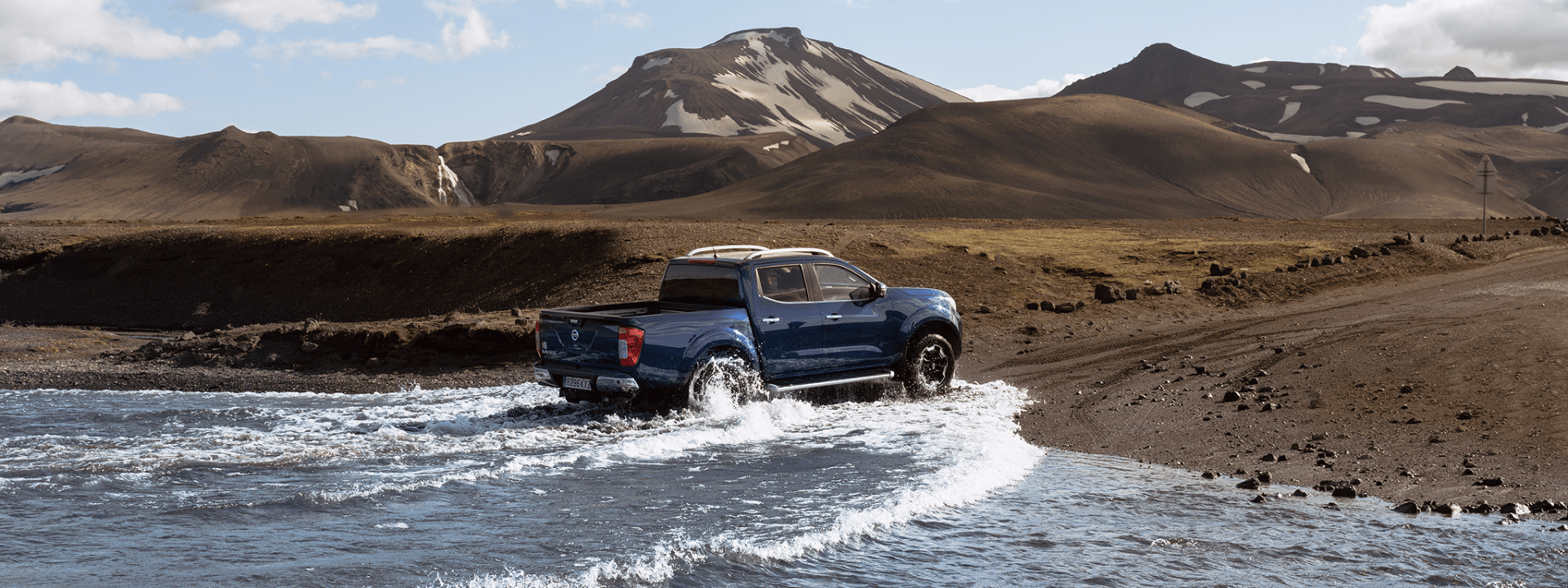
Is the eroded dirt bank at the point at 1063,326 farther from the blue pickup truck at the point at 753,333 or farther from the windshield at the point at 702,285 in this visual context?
the windshield at the point at 702,285

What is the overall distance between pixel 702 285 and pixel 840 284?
1720 millimetres

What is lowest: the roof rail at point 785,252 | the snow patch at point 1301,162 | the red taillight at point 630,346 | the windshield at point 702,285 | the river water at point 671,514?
the river water at point 671,514

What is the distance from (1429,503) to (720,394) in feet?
21.4

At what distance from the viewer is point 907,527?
7.75m

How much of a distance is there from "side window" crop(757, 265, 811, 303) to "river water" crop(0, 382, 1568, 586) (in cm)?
137

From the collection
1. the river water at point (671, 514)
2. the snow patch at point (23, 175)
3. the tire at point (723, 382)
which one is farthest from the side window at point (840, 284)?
the snow patch at point (23, 175)

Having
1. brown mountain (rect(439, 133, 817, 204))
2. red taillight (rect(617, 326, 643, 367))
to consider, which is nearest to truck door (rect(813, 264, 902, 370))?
red taillight (rect(617, 326, 643, 367))

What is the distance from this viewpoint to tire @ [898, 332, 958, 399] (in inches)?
538

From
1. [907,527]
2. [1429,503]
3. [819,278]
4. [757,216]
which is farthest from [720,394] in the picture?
[757,216]

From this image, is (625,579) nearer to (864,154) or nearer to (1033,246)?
(1033,246)

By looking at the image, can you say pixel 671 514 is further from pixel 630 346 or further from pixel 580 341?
pixel 580 341

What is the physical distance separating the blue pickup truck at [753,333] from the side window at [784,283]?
0.01 m

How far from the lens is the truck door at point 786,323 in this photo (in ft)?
40.3

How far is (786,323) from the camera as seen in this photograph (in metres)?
12.4
